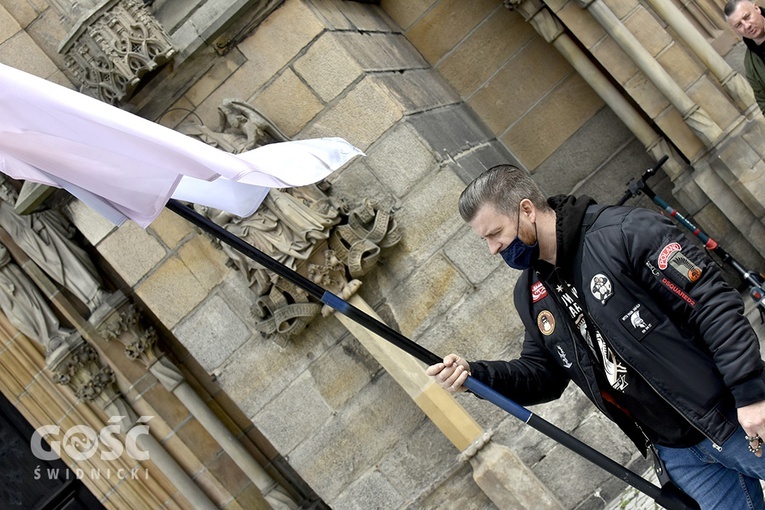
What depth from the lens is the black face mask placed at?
2621mm

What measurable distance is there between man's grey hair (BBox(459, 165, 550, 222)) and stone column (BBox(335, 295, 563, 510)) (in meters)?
2.23

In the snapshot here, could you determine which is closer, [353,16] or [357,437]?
[357,437]

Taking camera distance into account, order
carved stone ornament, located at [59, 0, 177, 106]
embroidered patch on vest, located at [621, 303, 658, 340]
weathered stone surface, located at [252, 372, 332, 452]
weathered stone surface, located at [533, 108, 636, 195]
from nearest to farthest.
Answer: embroidered patch on vest, located at [621, 303, 658, 340] < carved stone ornament, located at [59, 0, 177, 106] < weathered stone surface, located at [252, 372, 332, 452] < weathered stone surface, located at [533, 108, 636, 195]

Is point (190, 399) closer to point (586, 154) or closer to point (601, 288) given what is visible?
point (586, 154)

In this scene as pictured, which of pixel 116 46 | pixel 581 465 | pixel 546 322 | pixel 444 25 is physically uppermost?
pixel 116 46

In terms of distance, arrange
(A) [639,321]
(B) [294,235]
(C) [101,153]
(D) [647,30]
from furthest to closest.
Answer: (D) [647,30] → (B) [294,235] → (C) [101,153] → (A) [639,321]

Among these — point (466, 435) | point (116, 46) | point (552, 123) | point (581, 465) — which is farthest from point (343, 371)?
point (552, 123)

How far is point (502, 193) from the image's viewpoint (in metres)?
2.61

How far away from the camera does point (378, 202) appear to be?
509 cm

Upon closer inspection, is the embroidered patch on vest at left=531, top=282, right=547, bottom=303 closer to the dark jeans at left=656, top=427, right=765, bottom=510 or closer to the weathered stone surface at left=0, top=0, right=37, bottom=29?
the dark jeans at left=656, top=427, right=765, bottom=510

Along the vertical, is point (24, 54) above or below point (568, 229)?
above

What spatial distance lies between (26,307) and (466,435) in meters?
3.44

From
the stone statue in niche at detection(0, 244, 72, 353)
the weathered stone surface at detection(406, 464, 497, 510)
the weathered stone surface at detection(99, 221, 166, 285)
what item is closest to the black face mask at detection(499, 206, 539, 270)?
the weathered stone surface at detection(406, 464, 497, 510)

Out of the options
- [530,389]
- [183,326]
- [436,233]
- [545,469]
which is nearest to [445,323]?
[436,233]
